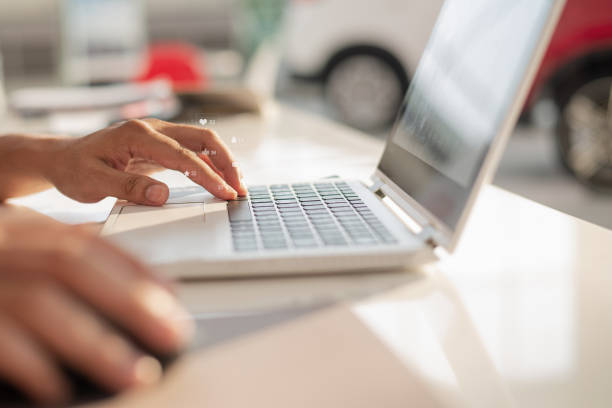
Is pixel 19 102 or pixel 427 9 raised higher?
pixel 427 9

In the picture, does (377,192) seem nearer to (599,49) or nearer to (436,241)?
(436,241)

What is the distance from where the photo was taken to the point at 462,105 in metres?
0.67

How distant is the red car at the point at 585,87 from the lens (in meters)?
3.41

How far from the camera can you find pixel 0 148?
947 millimetres

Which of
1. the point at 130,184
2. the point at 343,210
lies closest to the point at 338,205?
the point at 343,210

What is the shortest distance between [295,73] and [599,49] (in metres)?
2.18

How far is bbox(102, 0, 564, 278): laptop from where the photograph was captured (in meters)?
0.57

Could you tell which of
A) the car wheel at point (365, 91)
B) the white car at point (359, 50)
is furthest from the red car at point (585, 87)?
the car wheel at point (365, 91)

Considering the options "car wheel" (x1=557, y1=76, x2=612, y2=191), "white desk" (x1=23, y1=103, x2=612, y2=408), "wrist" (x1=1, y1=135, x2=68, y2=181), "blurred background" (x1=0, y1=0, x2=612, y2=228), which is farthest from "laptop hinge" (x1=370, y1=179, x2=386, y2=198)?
"car wheel" (x1=557, y1=76, x2=612, y2=191)

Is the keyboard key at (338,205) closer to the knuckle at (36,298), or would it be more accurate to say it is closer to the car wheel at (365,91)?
the knuckle at (36,298)

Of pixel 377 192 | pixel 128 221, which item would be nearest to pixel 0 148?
pixel 128 221

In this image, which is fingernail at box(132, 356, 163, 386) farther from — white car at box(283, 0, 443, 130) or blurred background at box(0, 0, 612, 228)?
white car at box(283, 0, 443, 130)

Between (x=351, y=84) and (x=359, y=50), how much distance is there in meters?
0.28

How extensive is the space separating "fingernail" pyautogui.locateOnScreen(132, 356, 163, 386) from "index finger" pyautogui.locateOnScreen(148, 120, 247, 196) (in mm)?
460
